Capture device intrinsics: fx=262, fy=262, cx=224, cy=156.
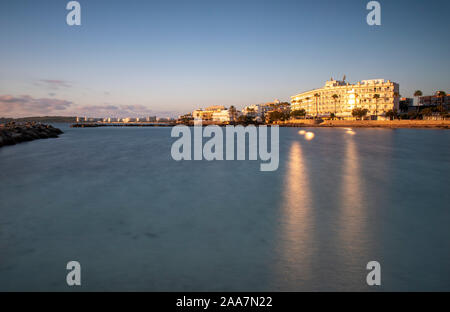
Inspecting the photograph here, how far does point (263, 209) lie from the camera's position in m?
8.84

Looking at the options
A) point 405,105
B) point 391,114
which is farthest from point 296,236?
point 405,105

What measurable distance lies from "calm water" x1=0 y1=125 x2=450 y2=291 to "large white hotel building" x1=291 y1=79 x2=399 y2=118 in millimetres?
113567

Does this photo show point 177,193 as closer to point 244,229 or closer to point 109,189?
point 109,189

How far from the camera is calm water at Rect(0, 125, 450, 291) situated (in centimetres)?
459

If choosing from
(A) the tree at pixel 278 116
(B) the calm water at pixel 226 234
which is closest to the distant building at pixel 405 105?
(A) the tree at pixel 278 116

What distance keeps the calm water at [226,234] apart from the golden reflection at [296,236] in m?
0.03

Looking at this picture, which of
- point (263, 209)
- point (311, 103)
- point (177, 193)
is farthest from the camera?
point (311, 103)

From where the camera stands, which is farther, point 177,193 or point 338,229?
point 177,193

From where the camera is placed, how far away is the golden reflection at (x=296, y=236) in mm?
4684

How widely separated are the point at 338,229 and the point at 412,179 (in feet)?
33.8

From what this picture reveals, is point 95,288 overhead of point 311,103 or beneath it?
beneath

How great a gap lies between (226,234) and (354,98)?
125301mm
